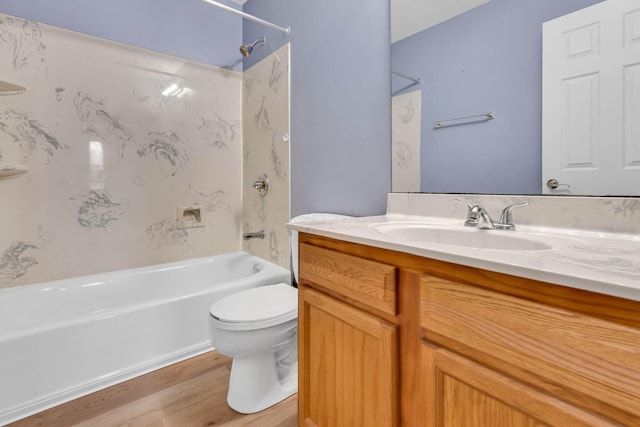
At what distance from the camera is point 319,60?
1.76 m

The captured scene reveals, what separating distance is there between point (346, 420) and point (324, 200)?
3.63 ft

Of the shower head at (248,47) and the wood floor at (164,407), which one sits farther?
the shower head at (248,47)

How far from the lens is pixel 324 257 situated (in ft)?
3.28

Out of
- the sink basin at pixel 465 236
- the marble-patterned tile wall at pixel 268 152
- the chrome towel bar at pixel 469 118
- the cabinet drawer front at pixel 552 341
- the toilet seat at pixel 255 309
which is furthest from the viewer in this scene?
the marble-patterned tile wall at pixel 268 152

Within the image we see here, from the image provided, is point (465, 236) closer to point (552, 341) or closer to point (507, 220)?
point (507, 220)

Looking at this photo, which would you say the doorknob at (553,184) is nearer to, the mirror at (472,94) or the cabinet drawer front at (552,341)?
the mirror at (472,94)

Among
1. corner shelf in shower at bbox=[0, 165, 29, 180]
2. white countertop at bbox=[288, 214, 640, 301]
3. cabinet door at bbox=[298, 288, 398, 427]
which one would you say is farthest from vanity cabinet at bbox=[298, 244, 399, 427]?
corner shelf in shower at bbox=[0, 165, 29, 180]

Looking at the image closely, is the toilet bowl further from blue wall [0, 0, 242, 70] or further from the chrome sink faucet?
blue wall [0, 0, 242, 70]

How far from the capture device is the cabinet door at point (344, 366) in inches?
31.0

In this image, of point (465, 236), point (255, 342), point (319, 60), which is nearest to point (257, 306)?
point (255, 342)

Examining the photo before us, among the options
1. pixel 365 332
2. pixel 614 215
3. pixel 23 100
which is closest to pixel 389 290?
pixel 365 332

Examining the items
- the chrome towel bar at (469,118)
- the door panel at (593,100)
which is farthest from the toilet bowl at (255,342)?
the door panel at (593,100)

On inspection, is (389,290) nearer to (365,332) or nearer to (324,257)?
(365,332)

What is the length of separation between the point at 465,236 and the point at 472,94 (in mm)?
547
